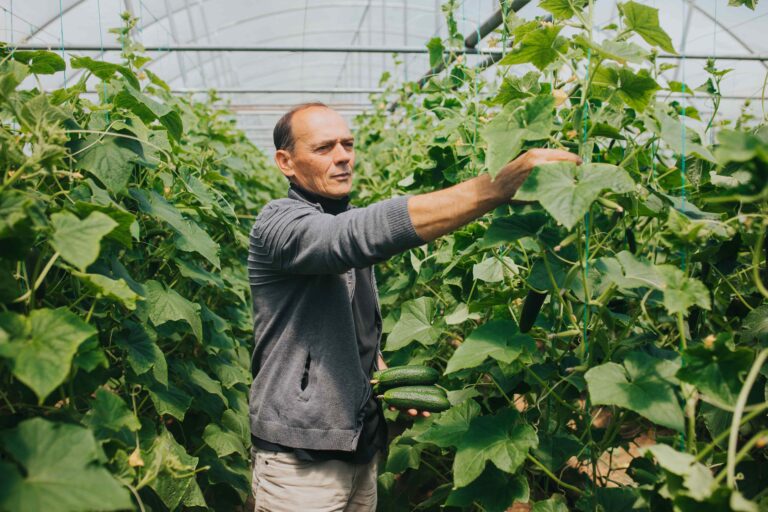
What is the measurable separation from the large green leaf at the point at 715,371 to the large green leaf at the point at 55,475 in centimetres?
105

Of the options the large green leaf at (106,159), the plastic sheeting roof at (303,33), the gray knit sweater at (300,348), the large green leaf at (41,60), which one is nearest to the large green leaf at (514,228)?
the gray knit sweater at (300,348)

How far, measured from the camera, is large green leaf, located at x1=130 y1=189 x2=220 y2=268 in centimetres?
205

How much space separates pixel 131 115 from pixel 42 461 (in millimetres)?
1234

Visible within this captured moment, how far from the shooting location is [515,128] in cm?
142

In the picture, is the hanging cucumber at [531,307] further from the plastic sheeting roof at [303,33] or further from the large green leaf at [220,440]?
the plastic sheeting roof at [303,33]

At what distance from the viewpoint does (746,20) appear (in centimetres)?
828

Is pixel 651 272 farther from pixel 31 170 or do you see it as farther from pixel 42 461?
pixel 31 170

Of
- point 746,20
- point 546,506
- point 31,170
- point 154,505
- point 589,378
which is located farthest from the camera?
point 746,20

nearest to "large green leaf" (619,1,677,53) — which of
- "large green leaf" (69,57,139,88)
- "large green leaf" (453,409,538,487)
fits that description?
"large green leaf" (453,409,538,487)

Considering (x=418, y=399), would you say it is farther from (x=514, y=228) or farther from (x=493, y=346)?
(x=514, y=228)

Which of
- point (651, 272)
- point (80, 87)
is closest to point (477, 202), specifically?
point (651, 272)

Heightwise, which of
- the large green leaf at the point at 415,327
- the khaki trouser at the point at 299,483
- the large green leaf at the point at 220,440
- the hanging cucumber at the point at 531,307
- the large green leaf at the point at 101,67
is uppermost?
the large green leaf at the point at 101,67

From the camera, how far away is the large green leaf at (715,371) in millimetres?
1190

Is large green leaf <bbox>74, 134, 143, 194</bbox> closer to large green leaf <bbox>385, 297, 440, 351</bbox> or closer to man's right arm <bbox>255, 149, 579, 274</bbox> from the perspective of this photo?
man's right arm <bbox>255, 149, 579, 274</bbox>
